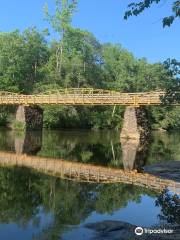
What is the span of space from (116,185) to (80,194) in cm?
261

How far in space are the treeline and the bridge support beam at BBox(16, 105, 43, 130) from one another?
1.70 m

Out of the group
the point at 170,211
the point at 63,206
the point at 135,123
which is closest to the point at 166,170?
the point at 63,206

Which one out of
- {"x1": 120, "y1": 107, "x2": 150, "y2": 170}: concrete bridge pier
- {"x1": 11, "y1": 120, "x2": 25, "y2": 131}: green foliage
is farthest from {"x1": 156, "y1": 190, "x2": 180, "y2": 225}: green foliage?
{"x1": 11, "y1": 120, "x2": 25, "y2": 131}: green foliage

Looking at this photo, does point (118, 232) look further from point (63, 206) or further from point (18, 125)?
point (18, 125)

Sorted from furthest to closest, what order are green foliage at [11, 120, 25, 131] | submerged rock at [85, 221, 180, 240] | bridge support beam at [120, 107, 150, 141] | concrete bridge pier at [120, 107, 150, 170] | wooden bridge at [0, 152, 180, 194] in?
green foliage at [11, 120, 25, 131]
bridge support beam at [120, 107, 150, 141]
concrete bridge pier at [120, 107, 150, 170]
wooden bridge at [0, 152, 180, 194]
submerged rock at [85, 221, 180, 240]

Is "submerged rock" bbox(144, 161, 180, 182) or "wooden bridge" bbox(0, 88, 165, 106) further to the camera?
"wooden bridge" bbox(0, 88, 165, 106)

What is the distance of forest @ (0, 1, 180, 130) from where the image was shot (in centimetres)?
6312

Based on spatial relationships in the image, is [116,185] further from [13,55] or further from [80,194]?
[13,55]

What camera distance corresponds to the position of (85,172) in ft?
74.3

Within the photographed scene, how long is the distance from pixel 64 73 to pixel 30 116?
14046 mm

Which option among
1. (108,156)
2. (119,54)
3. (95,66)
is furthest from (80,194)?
(119,54)

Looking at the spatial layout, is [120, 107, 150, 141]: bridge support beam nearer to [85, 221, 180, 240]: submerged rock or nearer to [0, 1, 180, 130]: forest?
[0, 1, 180, 130]: forest

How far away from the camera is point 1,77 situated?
64875mm

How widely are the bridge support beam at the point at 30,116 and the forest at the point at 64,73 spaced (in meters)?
1.67
